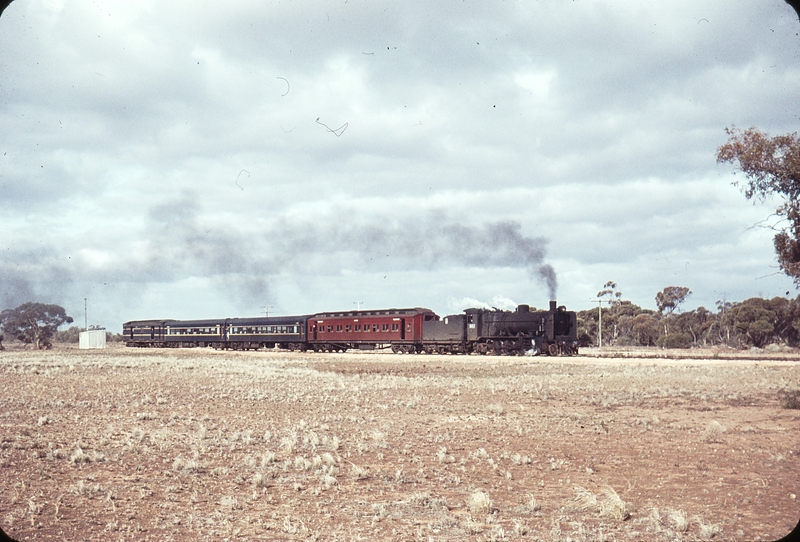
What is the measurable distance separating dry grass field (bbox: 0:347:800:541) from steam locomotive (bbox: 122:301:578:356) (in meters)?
22.9

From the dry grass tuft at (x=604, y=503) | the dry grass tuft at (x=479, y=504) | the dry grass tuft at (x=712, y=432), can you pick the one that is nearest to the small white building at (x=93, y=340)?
the dry grass tuft at (x=712, y=432)

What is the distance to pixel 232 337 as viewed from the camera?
75.9 meters

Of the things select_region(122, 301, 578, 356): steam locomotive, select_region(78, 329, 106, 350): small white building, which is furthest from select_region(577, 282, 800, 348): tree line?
select_region(78, 329, 106, 350): small white building

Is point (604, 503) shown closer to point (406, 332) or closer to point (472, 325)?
point (472, 325)

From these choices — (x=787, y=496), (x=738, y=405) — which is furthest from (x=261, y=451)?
(x=738, y=405)

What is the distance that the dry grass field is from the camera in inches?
406

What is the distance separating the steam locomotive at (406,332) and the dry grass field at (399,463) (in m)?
22.9

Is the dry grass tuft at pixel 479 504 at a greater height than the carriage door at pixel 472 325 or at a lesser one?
lesser

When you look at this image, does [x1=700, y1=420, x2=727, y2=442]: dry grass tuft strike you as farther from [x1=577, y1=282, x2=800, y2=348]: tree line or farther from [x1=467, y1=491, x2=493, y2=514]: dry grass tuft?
[x1=577, y1=282, x2=800, y2=348]: tree line

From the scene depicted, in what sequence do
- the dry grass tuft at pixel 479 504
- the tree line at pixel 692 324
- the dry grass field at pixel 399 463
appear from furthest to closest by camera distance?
the tree line at pixel 692 324
the dry grass tuft at pixel 479 504
the dry grass field at pixel 399 463

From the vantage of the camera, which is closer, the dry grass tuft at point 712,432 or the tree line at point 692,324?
the dry grass tuft at point 712,432

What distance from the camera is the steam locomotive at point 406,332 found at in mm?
52062

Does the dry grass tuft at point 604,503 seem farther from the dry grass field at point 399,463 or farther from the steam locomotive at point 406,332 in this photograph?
the steam locomotive at point 406,332

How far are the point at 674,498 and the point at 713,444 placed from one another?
570 cm
